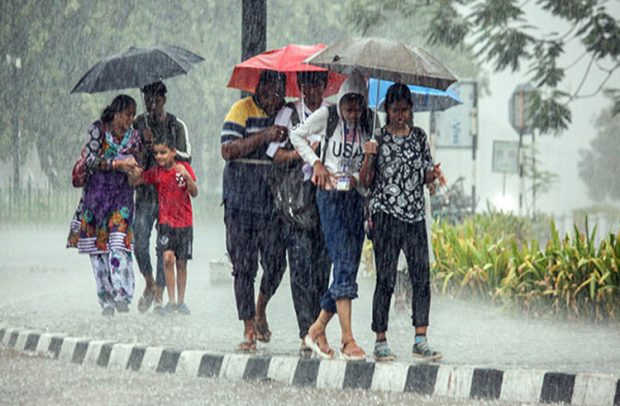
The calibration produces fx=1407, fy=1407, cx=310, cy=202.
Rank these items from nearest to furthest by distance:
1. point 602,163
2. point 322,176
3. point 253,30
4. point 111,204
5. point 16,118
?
point 322,176 → point 111,204 → point 253,30 → point 16,118 → point 602,163

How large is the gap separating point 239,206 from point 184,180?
2502mm

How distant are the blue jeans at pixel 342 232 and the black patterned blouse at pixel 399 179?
15 centimetres

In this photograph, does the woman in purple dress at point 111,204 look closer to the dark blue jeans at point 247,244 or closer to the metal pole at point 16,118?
the dark blue jeans at point 247,244

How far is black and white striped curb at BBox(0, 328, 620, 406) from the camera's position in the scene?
755cm

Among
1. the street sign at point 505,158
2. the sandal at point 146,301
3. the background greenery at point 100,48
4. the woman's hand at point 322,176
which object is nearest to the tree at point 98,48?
the background greenery at point 100,48

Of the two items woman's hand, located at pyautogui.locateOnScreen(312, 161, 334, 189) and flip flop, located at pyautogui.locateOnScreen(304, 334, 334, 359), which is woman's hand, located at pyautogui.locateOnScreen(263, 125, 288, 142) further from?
flip flop, located at pyautogui.locateOnScreen(304, 334, 334, 359)

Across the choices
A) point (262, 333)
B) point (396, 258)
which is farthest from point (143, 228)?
point (396, 258)

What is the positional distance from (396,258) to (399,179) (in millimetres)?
494

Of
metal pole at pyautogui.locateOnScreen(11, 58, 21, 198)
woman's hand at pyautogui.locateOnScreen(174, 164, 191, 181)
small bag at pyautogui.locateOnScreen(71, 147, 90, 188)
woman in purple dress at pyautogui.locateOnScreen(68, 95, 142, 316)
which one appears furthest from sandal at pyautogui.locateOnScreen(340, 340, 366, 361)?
metal pole at pyautogui.locateOnScreen(11, 58, 21, 198)

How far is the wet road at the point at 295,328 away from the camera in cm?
922

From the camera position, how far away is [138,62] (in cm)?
1066

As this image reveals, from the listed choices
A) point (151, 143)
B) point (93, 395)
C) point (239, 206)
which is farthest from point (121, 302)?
point (93, 395)

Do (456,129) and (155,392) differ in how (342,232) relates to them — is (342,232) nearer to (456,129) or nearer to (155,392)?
(155,392)

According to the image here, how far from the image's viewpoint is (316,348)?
8.48 meters
